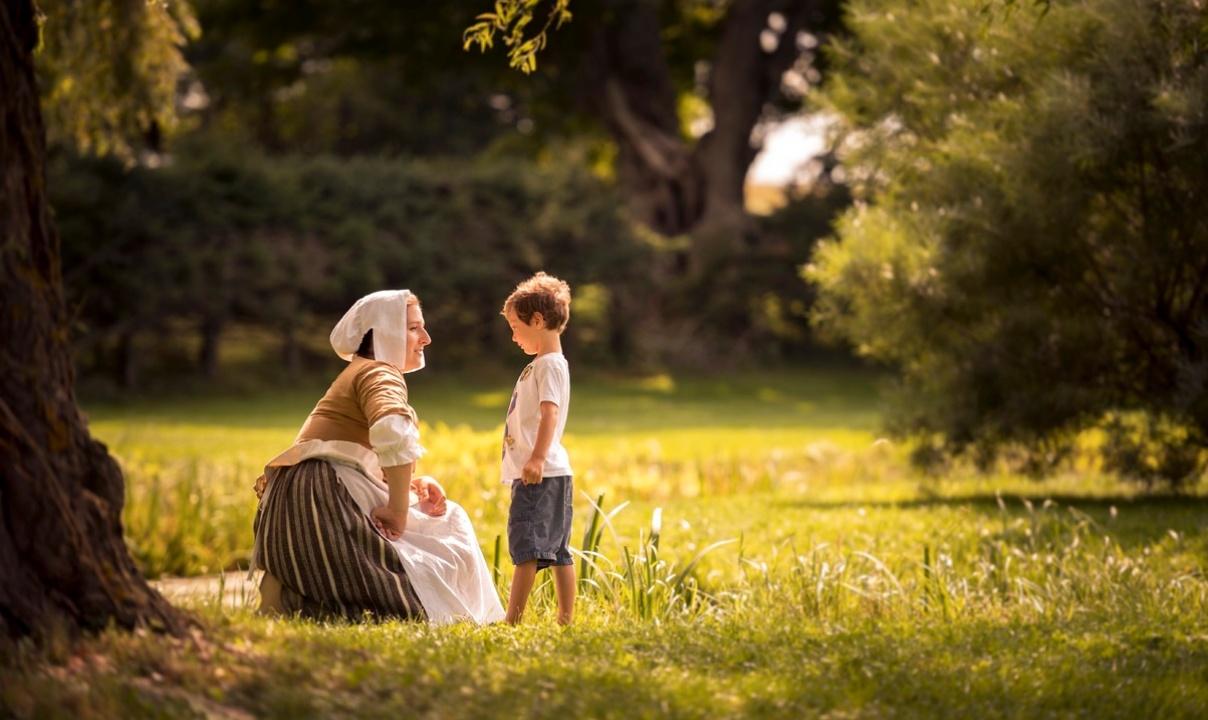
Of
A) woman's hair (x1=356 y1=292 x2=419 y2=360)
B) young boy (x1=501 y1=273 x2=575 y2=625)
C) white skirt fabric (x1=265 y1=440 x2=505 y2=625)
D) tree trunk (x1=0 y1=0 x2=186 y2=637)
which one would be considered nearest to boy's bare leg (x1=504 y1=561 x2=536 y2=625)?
young boy (x1=501 y1=273 x2=575 y2=625)

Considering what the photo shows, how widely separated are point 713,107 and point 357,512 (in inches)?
1149

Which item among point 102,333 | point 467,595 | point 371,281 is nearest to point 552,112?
point 371,281

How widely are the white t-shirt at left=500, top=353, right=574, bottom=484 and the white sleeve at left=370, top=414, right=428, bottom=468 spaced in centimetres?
62

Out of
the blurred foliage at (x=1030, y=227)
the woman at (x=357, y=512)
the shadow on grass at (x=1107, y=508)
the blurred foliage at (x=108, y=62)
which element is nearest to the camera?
the woman at (x=357, y=512)

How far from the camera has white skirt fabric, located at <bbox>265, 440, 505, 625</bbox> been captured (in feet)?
20.4

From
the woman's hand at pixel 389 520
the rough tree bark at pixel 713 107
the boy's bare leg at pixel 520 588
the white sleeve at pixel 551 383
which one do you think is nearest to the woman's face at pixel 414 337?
the white sleeve at pixel 551 383

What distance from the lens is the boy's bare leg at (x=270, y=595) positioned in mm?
6363

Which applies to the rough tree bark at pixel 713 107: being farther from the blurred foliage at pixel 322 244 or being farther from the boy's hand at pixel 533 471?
the boy's hand at pixel 533 471

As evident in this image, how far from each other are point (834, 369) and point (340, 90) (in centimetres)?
1547

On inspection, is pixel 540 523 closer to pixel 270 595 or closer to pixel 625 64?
pixel 270 595

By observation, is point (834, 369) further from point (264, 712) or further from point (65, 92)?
point (264, 712)

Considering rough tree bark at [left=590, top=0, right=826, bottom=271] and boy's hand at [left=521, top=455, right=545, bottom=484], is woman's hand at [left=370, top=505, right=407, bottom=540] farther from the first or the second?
rough tree bark at [left=590, top=0, right=826, bottom=271]

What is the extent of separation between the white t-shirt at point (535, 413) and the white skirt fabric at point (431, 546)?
1.13 feet

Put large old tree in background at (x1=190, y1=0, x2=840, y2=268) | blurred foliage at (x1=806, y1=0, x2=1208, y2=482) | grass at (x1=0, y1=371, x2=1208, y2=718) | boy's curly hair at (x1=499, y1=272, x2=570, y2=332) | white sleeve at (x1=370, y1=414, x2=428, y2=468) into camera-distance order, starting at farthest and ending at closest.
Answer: large old tree in background at (x1=190, y1=0, x2=840, y2=268), blurred foliage at (x1=806, y1=0, x2=1208, y2=482), boy's curly hair at (x1=499, y1=272, x2=570, y2=332), white sleeve at (x1=370, y1=414, x2=428, y2=468), grass at (x1=0, y1=371, x2=1208, y2=718)
